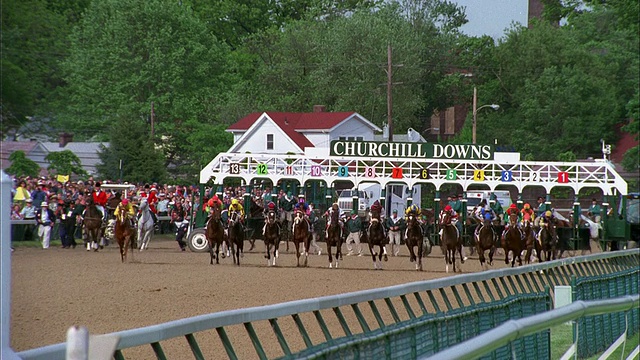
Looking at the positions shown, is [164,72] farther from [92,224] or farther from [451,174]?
[92,224]

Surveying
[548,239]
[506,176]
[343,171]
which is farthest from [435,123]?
[548,239]

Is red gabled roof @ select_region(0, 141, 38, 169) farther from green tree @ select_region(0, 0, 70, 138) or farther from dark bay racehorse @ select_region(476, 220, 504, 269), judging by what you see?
dark bay racehorse @ select_region(476, 220, 504, 269)

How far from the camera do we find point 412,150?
128 feet

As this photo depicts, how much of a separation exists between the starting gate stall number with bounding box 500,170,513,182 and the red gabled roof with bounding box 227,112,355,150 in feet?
91.6

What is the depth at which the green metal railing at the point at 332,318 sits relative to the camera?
16.1ft

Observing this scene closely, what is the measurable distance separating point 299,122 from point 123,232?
37.6 meters

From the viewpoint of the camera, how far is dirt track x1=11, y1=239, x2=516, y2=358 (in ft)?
52.2

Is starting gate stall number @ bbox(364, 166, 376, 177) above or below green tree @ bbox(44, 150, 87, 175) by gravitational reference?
above

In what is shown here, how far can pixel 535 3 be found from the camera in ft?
315

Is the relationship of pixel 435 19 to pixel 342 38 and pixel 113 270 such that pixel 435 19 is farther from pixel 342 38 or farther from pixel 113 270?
pixel 113 270

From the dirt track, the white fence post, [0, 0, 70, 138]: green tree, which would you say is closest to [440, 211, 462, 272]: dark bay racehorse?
the dirt track

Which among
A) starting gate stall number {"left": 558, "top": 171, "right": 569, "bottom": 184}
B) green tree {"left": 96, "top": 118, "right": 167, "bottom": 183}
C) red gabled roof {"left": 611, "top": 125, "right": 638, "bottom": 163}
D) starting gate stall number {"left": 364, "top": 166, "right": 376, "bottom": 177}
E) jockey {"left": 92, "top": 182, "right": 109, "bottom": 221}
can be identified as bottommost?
jockey {"left": 92, "top": 182, "right": 109, "bottom": 221}

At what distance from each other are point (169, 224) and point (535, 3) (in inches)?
2339

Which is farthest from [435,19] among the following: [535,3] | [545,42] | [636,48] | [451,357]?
[451,357]
